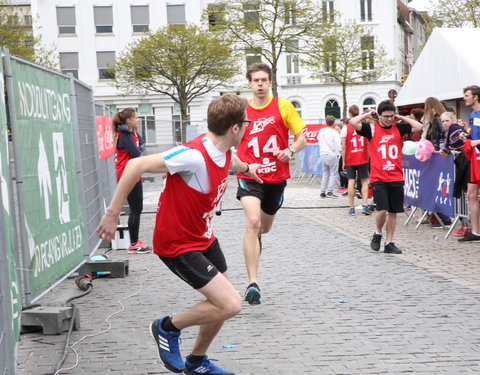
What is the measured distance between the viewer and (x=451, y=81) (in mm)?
17578

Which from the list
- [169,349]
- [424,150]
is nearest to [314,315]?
[169,349]

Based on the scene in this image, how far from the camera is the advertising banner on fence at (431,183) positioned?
1128 centimetres

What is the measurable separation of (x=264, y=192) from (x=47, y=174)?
2199mm

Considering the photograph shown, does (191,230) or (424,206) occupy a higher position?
(191,230)

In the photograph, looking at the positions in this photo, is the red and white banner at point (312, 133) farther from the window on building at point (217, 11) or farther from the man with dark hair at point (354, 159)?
the window on building at point (217, 11)

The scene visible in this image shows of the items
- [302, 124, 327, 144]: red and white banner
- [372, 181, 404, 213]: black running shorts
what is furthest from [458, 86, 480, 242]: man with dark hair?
[302, 124, 327, 144]: red and white banner

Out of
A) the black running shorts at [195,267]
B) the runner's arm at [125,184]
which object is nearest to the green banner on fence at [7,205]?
the runner's arm at [125,184]

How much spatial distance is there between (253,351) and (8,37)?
144 feet

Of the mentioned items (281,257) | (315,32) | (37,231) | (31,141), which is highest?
(315,32)

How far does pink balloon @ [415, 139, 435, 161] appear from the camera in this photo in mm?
11594

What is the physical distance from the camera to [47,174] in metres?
5.91

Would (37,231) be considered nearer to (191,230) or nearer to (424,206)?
(191,230)

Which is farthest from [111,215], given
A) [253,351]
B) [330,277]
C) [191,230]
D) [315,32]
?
[315,32]

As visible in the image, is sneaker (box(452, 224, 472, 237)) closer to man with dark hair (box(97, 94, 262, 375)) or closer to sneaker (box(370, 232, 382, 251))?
sneaker (box(370, 232, 382, 251))
